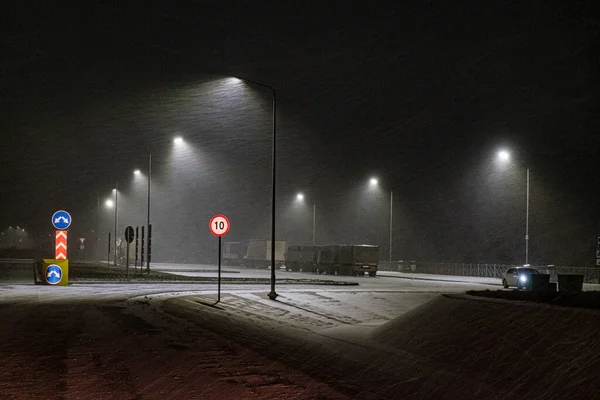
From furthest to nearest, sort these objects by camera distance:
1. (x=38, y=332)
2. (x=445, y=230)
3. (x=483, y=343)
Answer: (x=445, y=230), (x=38, y=332), (x=483, y=343)

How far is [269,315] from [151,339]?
697cm

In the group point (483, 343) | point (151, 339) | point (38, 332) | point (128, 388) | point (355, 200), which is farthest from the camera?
point (355, 200)

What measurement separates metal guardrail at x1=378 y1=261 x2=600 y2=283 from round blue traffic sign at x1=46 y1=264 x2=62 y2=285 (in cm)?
2920

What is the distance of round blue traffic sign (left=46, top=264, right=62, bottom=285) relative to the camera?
113 feet

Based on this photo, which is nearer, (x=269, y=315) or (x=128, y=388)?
(x=128, y=388)

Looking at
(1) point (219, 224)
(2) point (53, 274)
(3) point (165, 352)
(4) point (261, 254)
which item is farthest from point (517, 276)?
(4) point (261, 254)

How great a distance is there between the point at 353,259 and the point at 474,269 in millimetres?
9718

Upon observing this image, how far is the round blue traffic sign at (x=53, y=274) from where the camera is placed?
1352 inches

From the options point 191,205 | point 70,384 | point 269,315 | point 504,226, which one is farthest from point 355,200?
point 70,384

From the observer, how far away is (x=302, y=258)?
64.8 m

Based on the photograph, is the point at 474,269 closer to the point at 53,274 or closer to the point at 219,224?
the point at 53,274

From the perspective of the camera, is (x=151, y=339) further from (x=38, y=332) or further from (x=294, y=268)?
(x=294, y=268)

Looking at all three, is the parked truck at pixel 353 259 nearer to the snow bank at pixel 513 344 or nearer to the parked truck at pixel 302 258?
the parked truck at pixel 302 258

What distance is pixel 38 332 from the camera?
15867 millimetres
